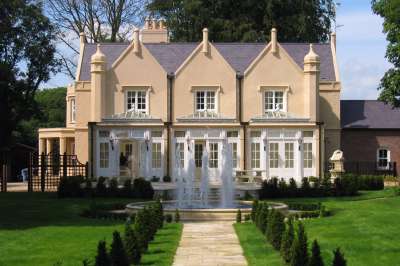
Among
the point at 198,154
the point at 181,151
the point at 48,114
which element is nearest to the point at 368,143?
the point at 198,154

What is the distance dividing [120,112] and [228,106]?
20.0 feet

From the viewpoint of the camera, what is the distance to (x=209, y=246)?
716 inches

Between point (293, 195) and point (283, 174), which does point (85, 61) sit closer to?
point (283, 174)

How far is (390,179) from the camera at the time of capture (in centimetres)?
4422

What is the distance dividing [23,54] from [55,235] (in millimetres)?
31260

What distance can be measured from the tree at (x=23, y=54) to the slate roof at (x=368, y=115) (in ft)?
61.2

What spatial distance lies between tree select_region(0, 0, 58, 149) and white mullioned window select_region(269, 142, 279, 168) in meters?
14.7

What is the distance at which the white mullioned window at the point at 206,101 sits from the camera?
4572 cm

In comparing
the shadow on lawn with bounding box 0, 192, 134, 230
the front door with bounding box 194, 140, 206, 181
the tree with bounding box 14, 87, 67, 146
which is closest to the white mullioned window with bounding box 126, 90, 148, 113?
the front door with bounding box 194, 140, 206, 181

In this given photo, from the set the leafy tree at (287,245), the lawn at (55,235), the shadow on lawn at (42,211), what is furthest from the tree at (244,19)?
the leafy tree at (287,245)

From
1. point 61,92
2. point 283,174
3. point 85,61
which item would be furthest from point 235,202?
point 61,92

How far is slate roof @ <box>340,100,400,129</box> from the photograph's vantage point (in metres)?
49.4

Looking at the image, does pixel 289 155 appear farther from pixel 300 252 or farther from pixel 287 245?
pixel 300 252

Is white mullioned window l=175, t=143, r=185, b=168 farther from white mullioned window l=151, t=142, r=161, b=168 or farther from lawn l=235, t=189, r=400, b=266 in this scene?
lawn l=235, t=189, r=400, b=266
